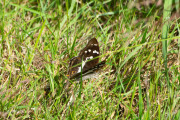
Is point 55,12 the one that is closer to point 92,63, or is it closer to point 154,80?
point 92,63

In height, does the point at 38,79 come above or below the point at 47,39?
below

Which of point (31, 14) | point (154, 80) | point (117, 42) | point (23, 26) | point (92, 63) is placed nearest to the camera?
point (154, 80)

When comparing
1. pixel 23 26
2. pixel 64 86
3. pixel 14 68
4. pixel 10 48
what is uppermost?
pixel 23 26

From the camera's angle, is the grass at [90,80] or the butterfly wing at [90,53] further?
the butterfly wing at [90,53]

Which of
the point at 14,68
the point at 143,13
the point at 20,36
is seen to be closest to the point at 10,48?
the point at 20,36

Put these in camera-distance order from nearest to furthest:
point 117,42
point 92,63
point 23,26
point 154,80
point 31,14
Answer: point 154,80 → point 92,63 → point 117,42 → point 23,26 → point 31,14

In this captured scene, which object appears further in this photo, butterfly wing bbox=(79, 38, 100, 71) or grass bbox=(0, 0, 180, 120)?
butterfly wing bbox=(79, 38, 100, 71)

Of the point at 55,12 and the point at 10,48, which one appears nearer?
the point at 10,48

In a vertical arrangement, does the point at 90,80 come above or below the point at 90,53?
below
